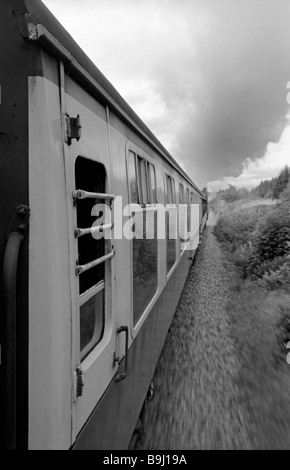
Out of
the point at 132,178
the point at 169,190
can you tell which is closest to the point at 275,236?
the point at 169,190

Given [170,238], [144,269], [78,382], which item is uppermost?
[170,238]

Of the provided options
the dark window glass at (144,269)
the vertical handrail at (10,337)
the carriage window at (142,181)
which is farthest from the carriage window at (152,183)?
the vertical handrail at (10,337)

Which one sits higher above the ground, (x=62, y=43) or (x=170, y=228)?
(x=62, y=43)

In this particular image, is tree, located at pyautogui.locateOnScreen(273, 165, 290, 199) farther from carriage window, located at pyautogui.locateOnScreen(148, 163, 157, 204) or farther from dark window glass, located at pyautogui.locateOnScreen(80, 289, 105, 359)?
dark window glass, located at pyautogui.locateOnScreen(80, 289, 105, 359)

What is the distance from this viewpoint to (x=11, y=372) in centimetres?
131

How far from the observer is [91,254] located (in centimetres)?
218

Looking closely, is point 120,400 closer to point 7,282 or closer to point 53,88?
point 7,282

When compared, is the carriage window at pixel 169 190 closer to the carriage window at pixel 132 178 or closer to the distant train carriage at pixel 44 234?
the carriage window at pixel 132 178

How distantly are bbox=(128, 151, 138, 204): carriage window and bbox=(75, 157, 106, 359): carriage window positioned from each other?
599mm

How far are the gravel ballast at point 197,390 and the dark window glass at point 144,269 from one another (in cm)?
150

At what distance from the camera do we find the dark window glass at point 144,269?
9.31 ft

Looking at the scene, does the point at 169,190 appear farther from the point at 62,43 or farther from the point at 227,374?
the point at 62,43

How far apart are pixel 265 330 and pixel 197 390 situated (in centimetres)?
232

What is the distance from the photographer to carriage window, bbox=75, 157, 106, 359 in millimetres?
1999
